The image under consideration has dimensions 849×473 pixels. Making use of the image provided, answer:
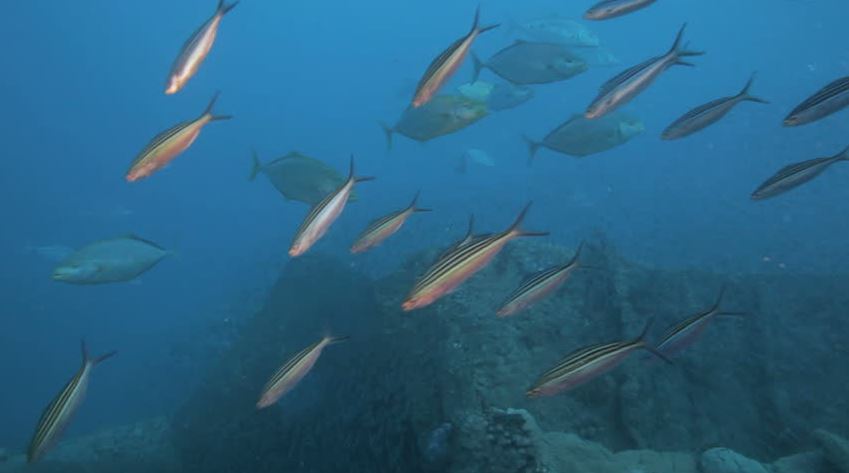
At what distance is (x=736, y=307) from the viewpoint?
5992 mm

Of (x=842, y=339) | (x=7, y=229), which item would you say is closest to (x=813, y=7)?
(x=842, y=339)

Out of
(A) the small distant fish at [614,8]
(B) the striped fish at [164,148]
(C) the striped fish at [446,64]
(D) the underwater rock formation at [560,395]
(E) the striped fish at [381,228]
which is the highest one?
(B) the striped fish at [164,148]

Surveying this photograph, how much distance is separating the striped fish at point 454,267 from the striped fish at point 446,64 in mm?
1186

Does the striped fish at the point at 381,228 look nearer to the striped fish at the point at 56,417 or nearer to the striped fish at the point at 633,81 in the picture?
the striped fish at the point at 633,81

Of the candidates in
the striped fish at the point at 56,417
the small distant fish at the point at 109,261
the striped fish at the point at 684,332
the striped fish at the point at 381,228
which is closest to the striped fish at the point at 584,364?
the striped fish at the point at 684,332

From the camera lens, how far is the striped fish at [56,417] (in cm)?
315

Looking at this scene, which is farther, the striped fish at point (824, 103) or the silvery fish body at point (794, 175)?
the silvery fish body at point (794, 175)

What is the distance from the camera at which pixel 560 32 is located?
35.0ft

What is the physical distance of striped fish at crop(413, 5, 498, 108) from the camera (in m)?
3.55

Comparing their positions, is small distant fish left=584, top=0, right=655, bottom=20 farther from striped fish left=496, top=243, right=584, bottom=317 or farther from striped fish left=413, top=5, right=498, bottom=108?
striped fish left=496, top=243, right=584, bottom=317

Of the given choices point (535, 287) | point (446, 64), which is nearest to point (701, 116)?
point (535, 287)

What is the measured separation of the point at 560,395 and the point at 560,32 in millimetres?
8392

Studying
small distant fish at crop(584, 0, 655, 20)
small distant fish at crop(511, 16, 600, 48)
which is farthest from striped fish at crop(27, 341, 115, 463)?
small distant fish at crop(511, 16, 600, 48)

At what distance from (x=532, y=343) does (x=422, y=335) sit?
46.9 inches
